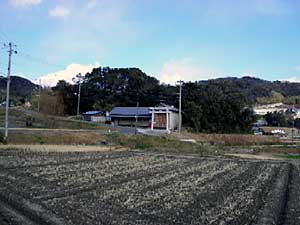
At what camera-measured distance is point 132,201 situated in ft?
36.6

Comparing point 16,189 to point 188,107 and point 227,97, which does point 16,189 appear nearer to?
point 188,107

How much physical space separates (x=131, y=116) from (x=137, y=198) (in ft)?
185

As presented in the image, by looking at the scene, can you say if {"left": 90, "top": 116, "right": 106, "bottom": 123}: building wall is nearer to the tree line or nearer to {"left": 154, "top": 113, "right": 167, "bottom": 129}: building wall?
the tree line

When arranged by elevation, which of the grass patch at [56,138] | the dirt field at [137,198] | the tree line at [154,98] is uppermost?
the tree line at [154,98]

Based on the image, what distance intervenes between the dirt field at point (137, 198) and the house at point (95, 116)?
5638 cm

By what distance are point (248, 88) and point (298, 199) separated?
559 ft

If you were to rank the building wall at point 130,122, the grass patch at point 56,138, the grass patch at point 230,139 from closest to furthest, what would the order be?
the grass patch at point 56,138, the grass patch at point 230,139, the building wall at point 130,122

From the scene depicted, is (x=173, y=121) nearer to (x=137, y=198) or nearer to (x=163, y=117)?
(x=163, y=117)

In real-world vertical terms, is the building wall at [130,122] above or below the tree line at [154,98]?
below

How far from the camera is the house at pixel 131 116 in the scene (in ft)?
222

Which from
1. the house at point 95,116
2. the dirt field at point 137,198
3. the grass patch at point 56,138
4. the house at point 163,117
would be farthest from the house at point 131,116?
the dirt field at point 137,198

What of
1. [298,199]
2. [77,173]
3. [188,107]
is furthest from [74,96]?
[298,199]

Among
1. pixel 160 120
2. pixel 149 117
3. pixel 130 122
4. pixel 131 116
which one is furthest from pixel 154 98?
pixel 160 120

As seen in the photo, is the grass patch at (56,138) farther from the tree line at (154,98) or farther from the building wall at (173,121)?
the tree line at (154,98)
